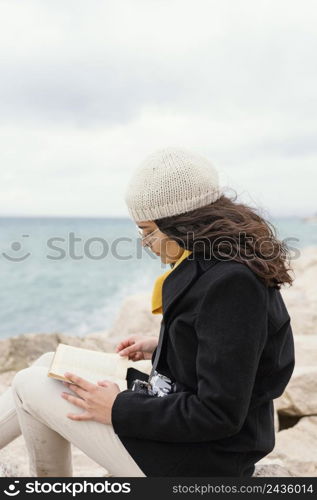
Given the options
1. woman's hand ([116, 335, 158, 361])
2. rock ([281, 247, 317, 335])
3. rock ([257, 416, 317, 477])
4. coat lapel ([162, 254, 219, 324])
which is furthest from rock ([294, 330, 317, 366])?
coat lapel ([162, 254, 219, 324])

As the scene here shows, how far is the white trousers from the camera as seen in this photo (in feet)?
6.67

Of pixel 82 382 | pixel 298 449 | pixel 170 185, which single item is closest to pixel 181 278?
pixel 170 185

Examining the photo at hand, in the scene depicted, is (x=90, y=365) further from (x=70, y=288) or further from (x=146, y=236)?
(x=70, y=288)

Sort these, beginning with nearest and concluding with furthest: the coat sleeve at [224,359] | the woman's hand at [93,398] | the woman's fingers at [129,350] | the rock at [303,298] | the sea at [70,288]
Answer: the coat sleeve at [224,359] → the woman's hand at [93,398] → the woman's fingers at [129,350] → the rock at [303,298] → the sea at [70,288]

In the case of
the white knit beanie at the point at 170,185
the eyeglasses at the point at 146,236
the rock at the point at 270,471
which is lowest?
the rock at the point at 270,471

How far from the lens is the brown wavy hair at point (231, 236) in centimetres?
189

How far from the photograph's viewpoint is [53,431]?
2186 mm

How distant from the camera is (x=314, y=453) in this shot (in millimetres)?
3549

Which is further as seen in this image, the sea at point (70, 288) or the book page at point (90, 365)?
the sea at point (70, 288)

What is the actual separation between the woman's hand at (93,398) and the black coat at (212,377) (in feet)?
0.14

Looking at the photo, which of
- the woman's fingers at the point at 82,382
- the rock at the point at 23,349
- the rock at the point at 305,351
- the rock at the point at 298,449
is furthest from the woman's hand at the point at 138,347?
the rock at the point at 305,351

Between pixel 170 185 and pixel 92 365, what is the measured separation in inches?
33.7

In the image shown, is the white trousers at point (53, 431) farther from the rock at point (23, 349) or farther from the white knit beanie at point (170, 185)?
the rock at point (23, 349)

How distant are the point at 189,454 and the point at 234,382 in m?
0.37
